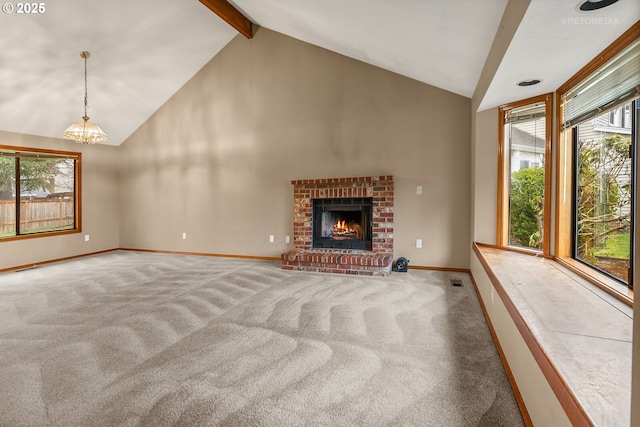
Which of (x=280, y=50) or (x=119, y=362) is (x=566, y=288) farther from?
(x=280, y=50)

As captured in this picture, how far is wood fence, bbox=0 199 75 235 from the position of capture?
499 centimetres

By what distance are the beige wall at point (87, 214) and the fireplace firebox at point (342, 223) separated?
175 inches

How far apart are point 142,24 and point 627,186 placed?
549 cm

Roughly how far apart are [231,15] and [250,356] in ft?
15.5

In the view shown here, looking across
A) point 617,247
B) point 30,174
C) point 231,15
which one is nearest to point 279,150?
point 231,15

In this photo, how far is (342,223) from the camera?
511 cm

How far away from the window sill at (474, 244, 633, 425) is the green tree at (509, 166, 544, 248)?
0.80m

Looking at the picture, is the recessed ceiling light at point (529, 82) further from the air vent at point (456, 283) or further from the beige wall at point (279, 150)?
the air vent at point (456, 283)

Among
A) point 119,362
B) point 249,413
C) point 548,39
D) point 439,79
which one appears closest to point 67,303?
point 119,362

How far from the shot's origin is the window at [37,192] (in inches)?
197

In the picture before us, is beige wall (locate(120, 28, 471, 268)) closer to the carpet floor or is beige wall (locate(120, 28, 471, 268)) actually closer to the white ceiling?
the white ceiling

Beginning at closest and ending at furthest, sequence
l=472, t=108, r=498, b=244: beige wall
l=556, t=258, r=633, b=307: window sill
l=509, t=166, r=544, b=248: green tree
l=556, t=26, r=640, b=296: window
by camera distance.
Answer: l=556, t=258, r=633, b=307: window sill < l=556, t=26, r=640, b=296: window < l=509, t=166, r=544, b=248: green tree < l=472, t=108, r=498, b=244: beige wall

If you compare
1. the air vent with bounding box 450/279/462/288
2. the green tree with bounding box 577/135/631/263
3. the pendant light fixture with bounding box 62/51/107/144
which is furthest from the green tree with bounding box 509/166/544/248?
the pendant light fixture with bounding box 62/51/107/144

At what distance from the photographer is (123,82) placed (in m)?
5.11
